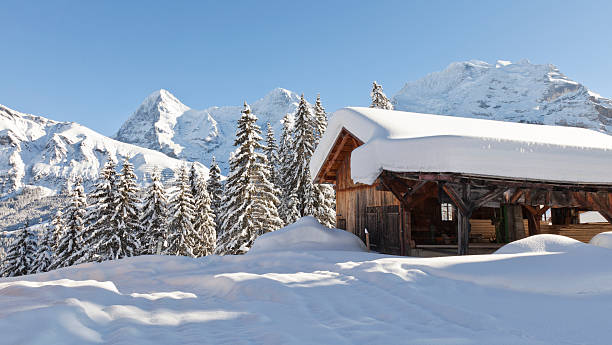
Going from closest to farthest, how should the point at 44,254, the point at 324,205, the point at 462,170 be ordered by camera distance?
1. the point at 462,170
2. the point at 324,205
3. the point at 44,254

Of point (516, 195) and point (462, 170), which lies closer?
point (462, 170)

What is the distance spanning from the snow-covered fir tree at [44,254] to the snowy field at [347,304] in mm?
29804

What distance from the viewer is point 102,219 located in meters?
25.6

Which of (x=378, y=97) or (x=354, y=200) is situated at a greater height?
(x=378, y=97)

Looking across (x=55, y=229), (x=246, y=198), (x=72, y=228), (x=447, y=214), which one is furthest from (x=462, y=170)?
(x=55, y=229)

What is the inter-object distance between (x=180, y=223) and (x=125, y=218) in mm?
3956

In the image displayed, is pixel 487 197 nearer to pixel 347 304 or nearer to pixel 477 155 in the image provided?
pixel 477 155

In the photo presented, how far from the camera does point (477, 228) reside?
17719 millimetres

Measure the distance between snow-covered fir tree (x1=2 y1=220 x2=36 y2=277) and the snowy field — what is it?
33.2 meters

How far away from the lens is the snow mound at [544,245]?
22.0 ft

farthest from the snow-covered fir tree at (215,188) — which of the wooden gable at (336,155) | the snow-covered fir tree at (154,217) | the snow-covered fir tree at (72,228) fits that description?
the wooden gable at (336,155)

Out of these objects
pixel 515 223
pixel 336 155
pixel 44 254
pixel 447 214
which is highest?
pixel 336 155

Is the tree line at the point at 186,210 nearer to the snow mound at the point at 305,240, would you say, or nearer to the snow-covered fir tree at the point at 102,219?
the snow-covered fir tree at the point at 102,219

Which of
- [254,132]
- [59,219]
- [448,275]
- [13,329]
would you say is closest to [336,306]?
[448,275]
